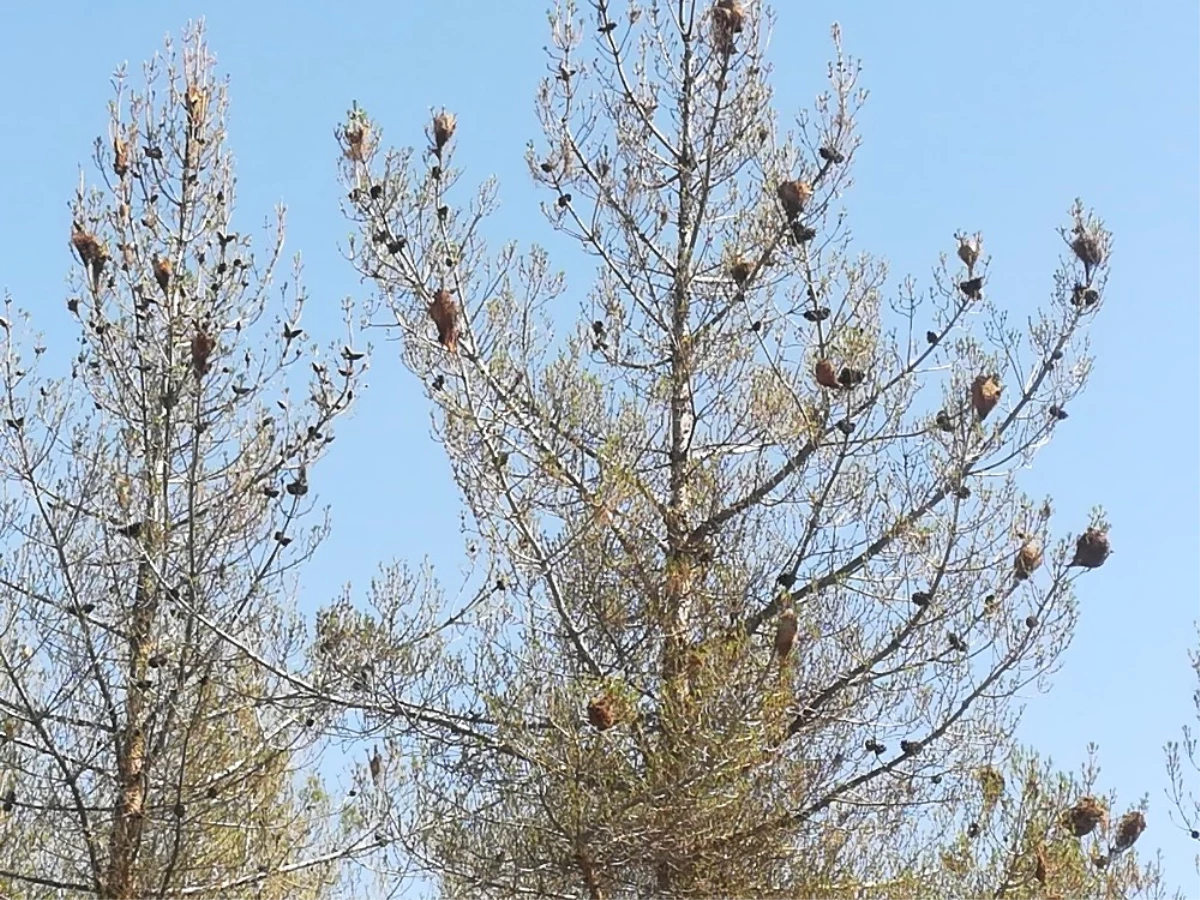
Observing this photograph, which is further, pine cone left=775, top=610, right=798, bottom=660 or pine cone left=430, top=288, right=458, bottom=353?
pine cone left=430, top=288, right=458, bottom=353

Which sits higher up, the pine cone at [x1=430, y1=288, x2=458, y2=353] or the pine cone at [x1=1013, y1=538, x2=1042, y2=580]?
the pine cone at [x1=430, y1=288, x2=458, y2=353]

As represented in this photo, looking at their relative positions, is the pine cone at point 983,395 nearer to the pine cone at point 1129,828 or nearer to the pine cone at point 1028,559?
the pine cone at point 1028,559

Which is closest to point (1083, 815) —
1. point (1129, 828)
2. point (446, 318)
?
point (1129, 828)

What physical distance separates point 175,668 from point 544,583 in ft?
5.54

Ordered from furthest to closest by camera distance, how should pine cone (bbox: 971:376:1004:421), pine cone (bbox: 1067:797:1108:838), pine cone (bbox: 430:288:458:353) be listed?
pine cone (bbox: 971:376:1004:421) → pine cone (bbox: 430:288:458:353) → pine cone (bbox: 1067:797:1108:838)

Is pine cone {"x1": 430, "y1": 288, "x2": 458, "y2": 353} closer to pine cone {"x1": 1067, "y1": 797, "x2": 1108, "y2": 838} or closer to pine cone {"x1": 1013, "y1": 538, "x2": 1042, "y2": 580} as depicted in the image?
pine cone {"x1": 1013, "y1": 538, "x2": 1042, "y2": 580}

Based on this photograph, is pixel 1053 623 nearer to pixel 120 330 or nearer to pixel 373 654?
pixel 373 654

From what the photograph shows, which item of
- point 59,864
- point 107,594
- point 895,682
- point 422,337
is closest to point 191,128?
point 422,337

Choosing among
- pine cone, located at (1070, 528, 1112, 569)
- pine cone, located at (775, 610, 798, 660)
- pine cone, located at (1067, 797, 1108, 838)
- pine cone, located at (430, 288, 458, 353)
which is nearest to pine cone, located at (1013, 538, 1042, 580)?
pine cone, located at (1070, 528, 1112, 569)

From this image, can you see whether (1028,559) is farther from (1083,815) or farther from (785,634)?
(785,634)

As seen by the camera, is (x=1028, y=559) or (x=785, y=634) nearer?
(x=785, y=634)

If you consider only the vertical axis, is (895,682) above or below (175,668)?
below

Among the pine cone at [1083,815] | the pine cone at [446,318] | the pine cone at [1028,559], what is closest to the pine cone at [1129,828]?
the pine cone at [1083,815]

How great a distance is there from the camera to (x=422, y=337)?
8.28m
